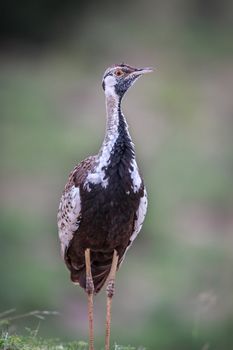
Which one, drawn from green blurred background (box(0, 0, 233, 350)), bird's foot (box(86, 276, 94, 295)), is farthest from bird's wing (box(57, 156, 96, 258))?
green blurred background (box(0, 0, 233, 350))

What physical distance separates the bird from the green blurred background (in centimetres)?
84

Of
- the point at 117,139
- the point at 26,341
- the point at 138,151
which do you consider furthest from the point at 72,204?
the point at 138,151

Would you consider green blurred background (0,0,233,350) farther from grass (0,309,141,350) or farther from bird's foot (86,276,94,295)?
grass (0,309,141,350)

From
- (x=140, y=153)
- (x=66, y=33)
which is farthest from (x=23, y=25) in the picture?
(x=140, y=153)

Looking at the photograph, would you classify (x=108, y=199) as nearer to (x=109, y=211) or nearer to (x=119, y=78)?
(x=109, y=211)

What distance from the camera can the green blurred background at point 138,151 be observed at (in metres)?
18.9

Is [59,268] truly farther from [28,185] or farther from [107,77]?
[107,77]

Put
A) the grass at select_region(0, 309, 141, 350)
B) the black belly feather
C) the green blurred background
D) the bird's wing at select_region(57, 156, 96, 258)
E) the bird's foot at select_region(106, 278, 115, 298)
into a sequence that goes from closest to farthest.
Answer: the grass at select_region(0, 309, 141, 350) → the black belly feather → the bird's wing at select_region(57, 156, 96, 258) → the bird's foot at select_region(106, 278, 115, 298) → the green blurred background

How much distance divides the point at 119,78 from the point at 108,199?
108 centimetres

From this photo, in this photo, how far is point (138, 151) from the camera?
83.5 feet

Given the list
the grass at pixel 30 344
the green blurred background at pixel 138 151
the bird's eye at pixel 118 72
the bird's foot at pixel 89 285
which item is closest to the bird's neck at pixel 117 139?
the bird's eye at pixel 118 72

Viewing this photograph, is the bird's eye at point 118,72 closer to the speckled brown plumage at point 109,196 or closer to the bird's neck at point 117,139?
the speckled brown plumage at point 109,196

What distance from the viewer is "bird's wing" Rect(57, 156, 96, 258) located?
1045 centimetres

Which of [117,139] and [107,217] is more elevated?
[117,139]
